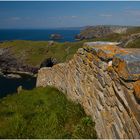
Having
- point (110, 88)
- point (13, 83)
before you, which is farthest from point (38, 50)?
point (110, 88)

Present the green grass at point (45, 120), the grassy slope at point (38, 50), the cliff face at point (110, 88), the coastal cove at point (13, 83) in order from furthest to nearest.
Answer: the grassy slope at point (38, 50) < the coastal cove at point (13, 83) < the green grass at point (45, 120) < the cliff face at point (110, 88)

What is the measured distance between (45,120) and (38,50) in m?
129

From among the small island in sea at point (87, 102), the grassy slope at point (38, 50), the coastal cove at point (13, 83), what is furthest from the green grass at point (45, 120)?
the grassy slope at point (38, 50)

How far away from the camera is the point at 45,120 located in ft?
41.3

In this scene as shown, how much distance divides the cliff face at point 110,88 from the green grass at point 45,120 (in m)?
0.54

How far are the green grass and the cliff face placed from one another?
0.54 metres

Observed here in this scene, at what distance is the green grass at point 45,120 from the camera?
446 inches

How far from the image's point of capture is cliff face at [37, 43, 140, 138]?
26.9 feet

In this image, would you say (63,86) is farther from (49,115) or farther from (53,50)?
(53,50)

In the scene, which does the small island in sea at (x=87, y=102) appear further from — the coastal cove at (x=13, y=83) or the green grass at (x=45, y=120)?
the coastal cove at (x=13, y=83)

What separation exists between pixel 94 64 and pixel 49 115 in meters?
3.42

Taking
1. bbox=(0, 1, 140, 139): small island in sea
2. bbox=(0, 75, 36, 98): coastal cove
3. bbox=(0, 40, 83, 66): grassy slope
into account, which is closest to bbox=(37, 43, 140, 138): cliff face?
bbox=(0, 1, 140, 139): small island in sea

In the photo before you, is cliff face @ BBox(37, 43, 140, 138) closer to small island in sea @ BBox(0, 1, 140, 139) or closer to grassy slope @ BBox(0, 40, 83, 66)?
small island in sea @ BBox(0, 1, 140, 139)

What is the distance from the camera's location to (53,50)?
454ft
